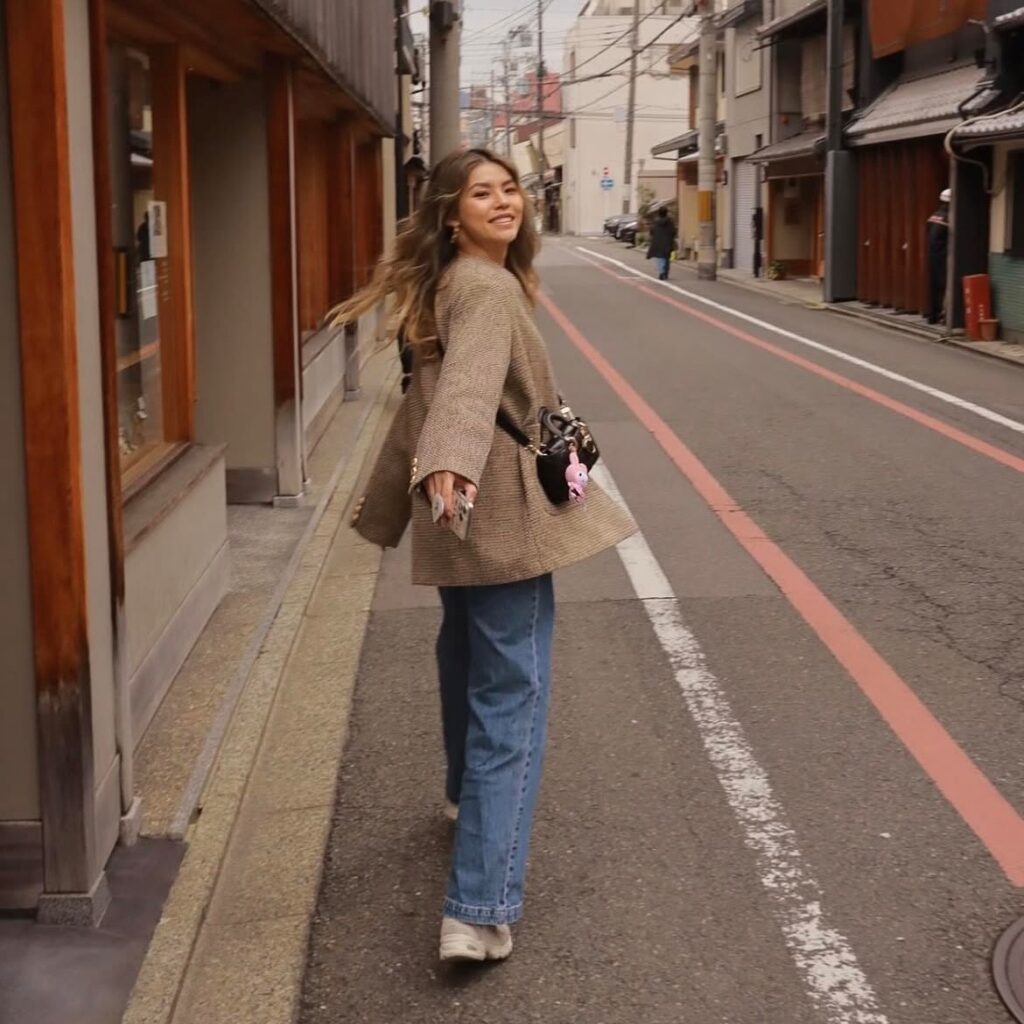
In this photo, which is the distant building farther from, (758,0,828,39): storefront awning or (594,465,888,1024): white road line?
(594,465,888,1024): white road line

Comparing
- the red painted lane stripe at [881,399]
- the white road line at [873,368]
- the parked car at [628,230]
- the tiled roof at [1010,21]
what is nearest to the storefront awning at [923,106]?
the tiled roof at [1010,21]

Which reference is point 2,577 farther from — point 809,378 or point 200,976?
point 809,378

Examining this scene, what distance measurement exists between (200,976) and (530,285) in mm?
1850

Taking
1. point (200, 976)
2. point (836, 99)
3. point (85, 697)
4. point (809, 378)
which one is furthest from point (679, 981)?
point (836, 99)

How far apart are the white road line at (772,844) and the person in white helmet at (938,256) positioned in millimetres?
15718

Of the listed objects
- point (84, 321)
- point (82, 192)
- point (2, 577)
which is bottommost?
point (2, 577)

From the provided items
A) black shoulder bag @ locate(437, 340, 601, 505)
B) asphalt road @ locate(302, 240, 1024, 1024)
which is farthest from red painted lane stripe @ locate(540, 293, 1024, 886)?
black shoulder bag @ locate(437, 340, 601, 505)

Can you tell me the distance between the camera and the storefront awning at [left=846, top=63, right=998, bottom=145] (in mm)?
20247

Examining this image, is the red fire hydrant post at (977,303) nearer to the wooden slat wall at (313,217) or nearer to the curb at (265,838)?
the wooden slat wall at (313,217)

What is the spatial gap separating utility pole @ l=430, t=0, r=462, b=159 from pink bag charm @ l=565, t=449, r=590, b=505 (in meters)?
11.0

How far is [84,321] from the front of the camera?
3807mm

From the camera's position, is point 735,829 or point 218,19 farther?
point 218,19

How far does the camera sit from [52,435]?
140 inches

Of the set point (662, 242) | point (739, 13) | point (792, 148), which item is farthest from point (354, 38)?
point (739, 13)
